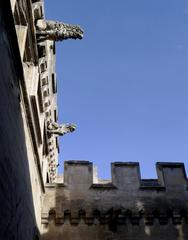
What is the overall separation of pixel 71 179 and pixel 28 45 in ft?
13.2

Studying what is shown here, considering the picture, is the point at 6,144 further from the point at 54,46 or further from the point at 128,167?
the point at 54,46

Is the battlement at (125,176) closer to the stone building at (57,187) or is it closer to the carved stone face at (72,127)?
the stone building at (57,187)

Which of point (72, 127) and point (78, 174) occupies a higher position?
point (72, 127)

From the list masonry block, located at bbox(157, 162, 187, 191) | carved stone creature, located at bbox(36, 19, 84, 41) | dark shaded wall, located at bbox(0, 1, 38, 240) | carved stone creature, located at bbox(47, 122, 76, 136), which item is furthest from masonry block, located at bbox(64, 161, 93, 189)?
carved stone creature, located at bbox(36, 19, 84, 41)

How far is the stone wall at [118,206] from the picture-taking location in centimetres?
834

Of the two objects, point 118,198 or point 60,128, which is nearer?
point 118,198

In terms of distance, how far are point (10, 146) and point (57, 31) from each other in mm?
3565

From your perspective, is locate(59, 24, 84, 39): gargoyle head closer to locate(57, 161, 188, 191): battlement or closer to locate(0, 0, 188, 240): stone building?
locate(0, 0, 188, 240): stone building

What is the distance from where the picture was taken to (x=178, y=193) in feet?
30.0

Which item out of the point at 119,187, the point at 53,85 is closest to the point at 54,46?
the point at 53,85

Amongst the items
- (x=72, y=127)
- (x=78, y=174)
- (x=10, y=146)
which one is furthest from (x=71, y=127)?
(x=10, y=146)

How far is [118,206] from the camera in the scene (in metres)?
8.78

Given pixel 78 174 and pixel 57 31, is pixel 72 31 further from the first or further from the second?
pixel 78 174

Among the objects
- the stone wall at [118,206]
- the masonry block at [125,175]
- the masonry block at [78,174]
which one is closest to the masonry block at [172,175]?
the stone wall at [118,206]
